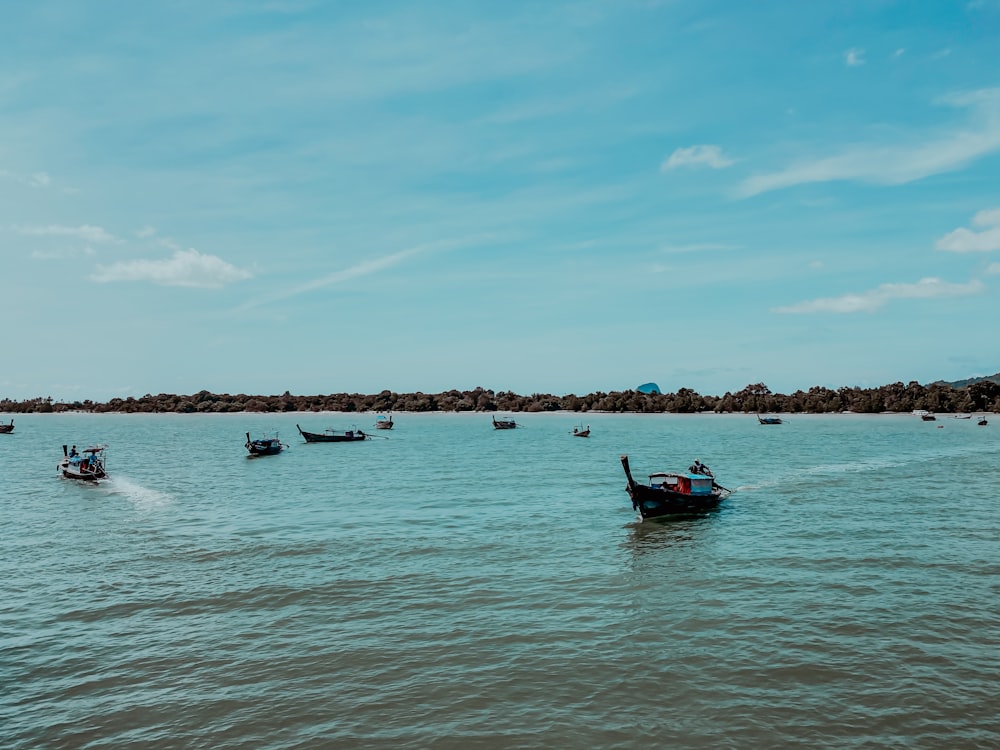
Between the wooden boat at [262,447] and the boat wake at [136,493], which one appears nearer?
the boat wake at [136,493]

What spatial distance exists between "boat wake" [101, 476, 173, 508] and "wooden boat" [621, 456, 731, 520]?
28.0 m

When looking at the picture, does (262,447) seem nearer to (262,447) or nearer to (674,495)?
(262,447)

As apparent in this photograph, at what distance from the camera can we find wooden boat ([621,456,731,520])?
3269cm

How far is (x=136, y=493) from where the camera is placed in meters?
44.0

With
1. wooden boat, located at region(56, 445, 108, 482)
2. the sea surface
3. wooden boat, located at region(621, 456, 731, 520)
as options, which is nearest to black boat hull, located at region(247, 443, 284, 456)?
wooden boat, located at region(56, 445, 108, 482)

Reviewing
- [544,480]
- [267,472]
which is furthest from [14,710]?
[267,472]

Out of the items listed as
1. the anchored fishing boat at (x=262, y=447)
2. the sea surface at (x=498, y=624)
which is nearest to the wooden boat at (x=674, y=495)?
the sea surface at (x=498, y=624)

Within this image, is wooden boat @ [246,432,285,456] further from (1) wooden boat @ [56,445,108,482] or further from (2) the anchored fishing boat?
(1) wooden boat @ [56,445,108,482]

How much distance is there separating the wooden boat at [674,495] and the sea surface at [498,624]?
1.15m

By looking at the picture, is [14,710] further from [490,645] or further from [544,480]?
[544,480]

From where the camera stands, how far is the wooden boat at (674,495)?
32688 millimetres

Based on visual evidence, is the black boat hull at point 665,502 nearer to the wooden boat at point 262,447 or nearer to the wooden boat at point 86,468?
the wooden boat at point 86,468

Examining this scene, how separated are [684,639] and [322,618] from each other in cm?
980

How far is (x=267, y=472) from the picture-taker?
5650 cm
